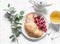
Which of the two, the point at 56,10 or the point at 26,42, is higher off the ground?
the point at 56,10

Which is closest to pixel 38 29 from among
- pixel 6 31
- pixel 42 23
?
pixel 42 23

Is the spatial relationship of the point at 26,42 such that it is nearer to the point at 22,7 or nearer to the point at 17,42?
the point at 17,42

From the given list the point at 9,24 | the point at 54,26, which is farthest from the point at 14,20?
the point at 54,26

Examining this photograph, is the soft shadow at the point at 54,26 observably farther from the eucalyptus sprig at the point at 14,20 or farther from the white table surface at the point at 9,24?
the eucalyptus sprig at the point at 14,20

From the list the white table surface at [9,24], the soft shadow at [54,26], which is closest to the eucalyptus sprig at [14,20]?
the white table surface at [9,24]

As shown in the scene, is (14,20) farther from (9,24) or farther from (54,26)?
(54,26)

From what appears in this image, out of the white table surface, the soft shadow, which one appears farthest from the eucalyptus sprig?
the soft shadow

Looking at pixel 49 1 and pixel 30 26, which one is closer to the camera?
pixel 30 26

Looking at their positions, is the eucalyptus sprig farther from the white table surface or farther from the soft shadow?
the soft shadow
